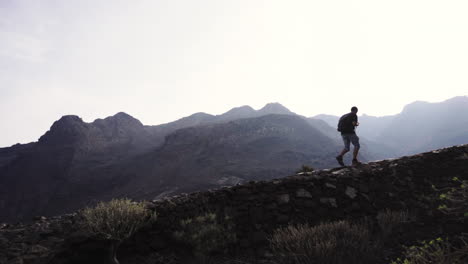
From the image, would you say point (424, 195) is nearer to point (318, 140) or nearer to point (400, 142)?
point (318, 140)

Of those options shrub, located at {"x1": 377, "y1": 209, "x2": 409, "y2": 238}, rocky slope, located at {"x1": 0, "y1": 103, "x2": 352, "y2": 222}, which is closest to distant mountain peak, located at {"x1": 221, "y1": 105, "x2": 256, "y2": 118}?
rocky slope, located at {"x1": 0, "y1": 103, "x2": 352, "y2": 222}

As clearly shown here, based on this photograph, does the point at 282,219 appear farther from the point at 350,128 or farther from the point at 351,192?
the point at 350,128

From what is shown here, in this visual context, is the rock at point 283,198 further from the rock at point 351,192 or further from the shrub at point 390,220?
the shrub at point 390,220

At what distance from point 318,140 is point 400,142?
235 ft

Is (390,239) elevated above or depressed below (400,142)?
above

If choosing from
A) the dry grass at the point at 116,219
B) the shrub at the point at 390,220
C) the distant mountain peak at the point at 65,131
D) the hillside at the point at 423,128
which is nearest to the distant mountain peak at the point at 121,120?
the distant mountain peak at the point at 65,131

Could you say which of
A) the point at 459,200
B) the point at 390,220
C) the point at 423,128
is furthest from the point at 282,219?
the point at 423,128

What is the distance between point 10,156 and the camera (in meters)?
84.8

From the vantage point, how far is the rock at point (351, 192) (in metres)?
6.40

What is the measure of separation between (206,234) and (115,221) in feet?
5.45

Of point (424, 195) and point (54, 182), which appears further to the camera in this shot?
point (54, 182)

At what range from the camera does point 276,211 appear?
19.6ft

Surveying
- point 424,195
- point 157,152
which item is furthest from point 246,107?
point 424,195

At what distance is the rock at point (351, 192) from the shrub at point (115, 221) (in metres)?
4.23
